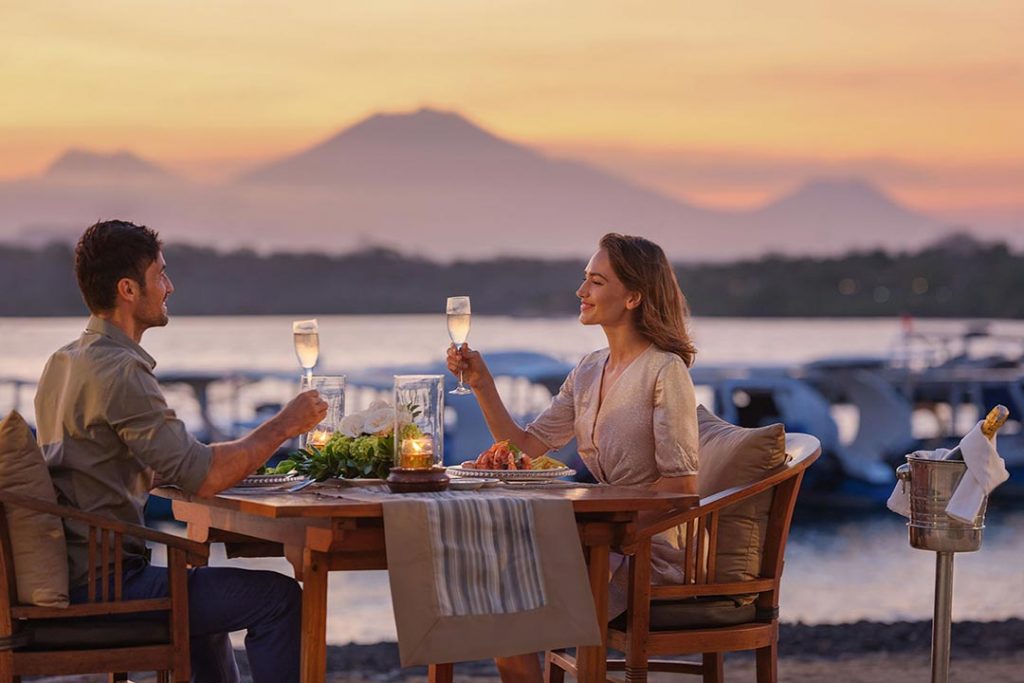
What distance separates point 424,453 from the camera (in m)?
4.12

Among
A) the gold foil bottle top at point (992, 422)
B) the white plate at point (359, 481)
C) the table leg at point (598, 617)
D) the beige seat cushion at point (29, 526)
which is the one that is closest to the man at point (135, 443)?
the beige seat cushion at point (29, 526)

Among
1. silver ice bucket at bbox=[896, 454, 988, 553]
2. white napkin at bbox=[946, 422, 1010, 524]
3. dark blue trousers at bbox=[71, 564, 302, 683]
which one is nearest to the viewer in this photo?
dark blue trousers at bbox=[71, 564, 302, 683]

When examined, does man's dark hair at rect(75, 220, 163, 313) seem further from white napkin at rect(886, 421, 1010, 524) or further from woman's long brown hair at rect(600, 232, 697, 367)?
white napkin at rect(886, 421, 1010, 524)

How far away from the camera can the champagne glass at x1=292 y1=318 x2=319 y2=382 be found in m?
4.62

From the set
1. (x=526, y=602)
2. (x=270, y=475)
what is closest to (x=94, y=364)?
(x=270, y=475)

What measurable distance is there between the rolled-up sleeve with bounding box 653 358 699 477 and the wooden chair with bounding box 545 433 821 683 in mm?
138

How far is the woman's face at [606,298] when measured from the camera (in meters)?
4.79

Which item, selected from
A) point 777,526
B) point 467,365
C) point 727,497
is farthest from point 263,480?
point 777,526

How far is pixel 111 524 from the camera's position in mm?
3924

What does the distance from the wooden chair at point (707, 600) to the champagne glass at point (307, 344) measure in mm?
1101

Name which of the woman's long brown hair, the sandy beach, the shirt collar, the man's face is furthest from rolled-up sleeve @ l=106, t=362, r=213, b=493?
the sandy beach

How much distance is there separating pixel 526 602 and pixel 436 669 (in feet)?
2.89

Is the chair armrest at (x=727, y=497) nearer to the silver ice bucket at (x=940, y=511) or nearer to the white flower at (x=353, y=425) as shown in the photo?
the silver ice bucket at (x=940, y=511)

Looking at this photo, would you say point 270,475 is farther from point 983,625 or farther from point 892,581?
point 892,581
